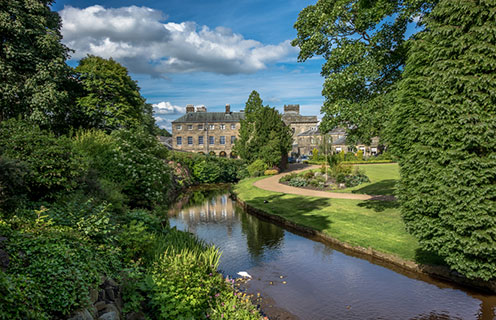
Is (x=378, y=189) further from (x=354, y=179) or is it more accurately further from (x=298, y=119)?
(x=298, y=119)

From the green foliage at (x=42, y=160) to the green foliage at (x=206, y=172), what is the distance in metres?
30.1

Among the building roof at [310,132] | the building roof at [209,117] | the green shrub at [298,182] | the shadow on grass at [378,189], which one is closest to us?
the shadow on grass at [378,189]

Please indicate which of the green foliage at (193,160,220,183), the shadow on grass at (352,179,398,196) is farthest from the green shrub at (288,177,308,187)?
the green foliage at (193,160,220,183)

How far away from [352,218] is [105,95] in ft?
71.9

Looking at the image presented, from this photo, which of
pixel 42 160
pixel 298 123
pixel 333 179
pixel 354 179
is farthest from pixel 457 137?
pixel 298 123

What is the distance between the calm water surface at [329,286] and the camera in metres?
7.66

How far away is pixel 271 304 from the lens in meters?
→ 8.18

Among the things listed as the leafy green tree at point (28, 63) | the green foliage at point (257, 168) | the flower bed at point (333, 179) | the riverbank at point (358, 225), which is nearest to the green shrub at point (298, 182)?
the flower bed at point (333, 179)

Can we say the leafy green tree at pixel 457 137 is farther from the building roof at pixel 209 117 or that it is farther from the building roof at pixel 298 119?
the building roof at pixel 298 119

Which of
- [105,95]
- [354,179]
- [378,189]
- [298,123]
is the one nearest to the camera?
[378,189]

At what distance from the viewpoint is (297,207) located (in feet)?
62.9

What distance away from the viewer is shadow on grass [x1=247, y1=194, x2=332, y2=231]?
50.5ft

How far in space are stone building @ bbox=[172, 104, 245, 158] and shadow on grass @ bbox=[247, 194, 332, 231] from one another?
150 ft

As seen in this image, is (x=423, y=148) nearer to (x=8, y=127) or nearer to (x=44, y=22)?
(x=8, y=127)
